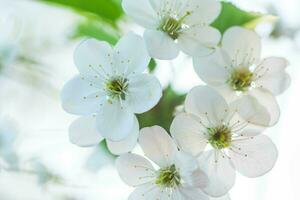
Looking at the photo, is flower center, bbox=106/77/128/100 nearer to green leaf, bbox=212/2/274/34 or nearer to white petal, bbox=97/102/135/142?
white petal, bbox=97/102/135/142

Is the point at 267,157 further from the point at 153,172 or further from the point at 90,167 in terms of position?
the point at 90,167

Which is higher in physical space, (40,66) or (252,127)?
(252,127)

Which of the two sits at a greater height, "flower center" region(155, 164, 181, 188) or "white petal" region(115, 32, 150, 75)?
"white petal" region(115, 32, 150, 75)

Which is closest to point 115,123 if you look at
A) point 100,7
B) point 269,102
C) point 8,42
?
point 269,102

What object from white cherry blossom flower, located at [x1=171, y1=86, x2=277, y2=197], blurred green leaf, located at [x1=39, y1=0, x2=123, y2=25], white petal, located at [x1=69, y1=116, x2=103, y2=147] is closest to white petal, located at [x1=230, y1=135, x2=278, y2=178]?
white cherry blossom flower, located at [x1=171, y1=86, x2=277, y2=197]

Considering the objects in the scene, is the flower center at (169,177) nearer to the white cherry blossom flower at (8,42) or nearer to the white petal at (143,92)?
the white petal at (143,92)

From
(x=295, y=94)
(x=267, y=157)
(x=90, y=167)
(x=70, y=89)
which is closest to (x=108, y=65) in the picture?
(x=70, y=89)
